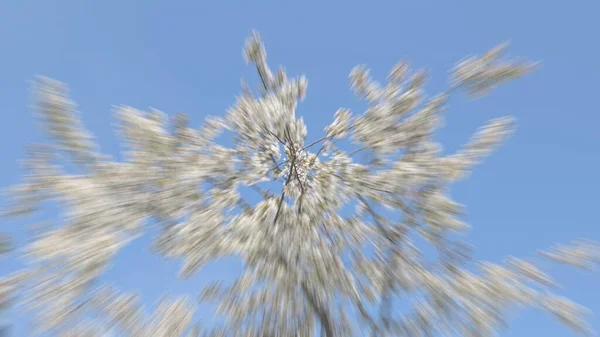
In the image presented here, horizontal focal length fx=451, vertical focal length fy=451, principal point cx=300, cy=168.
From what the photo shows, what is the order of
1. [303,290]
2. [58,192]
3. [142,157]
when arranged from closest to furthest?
[58,192] → [142,157] → [303,290]

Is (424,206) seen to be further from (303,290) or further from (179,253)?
(179,253)

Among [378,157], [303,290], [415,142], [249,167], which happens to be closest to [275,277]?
[303,290]

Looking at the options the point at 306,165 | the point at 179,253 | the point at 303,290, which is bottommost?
the point at 303,290

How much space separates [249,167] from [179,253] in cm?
107

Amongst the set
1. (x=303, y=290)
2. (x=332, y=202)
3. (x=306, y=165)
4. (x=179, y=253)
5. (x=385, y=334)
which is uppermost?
(x=306, y=165)

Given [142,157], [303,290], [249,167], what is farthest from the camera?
[249,167]

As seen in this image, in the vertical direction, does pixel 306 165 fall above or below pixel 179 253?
above

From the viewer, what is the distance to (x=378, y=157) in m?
4.38

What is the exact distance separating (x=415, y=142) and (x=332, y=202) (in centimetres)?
101

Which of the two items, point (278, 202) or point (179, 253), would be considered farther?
point (278, 202)

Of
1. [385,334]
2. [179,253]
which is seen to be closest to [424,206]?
[385,334]

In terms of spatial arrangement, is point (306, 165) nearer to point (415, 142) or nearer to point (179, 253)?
point (415, 142)

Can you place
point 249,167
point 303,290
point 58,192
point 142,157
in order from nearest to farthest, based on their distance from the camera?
point 58,192
point 142,157
point 303,290
point 249,167

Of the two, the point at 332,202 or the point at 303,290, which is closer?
the point at 303,290
